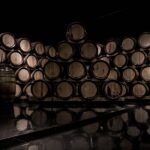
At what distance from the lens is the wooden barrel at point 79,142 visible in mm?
3640

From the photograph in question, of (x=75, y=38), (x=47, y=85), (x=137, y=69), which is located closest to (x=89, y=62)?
(x=75, y=38)

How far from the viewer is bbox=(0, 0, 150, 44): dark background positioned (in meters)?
12.6

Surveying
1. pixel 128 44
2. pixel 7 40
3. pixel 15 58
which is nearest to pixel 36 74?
pixel 15 58

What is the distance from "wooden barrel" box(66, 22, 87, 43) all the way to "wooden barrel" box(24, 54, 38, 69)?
5.67 ft

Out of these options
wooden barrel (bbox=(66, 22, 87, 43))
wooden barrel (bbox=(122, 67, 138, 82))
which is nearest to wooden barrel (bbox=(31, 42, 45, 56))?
wooden barrel (bbox=(66, 22, 87, 43))

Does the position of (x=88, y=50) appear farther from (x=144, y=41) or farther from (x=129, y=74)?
(x=144, y=41)

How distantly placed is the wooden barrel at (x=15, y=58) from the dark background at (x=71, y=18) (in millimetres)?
4044

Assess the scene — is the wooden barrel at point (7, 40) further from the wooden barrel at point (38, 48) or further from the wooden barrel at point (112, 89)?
the wooden barrel at point (112, 89)

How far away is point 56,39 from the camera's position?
14.3 meters

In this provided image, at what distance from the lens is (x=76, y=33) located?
8.16m

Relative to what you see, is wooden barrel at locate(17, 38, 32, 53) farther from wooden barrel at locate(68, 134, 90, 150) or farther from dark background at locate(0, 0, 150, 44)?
wooden barrel at locate(68, 134, 90, 150)

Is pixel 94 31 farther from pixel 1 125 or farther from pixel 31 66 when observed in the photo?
pixel 1 125

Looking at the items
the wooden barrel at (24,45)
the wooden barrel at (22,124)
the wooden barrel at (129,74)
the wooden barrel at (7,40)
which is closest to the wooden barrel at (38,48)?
the wooden barrel at (24,45)

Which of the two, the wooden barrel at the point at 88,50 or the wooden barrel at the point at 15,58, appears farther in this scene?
the wooden barrel at the point at 15,58
